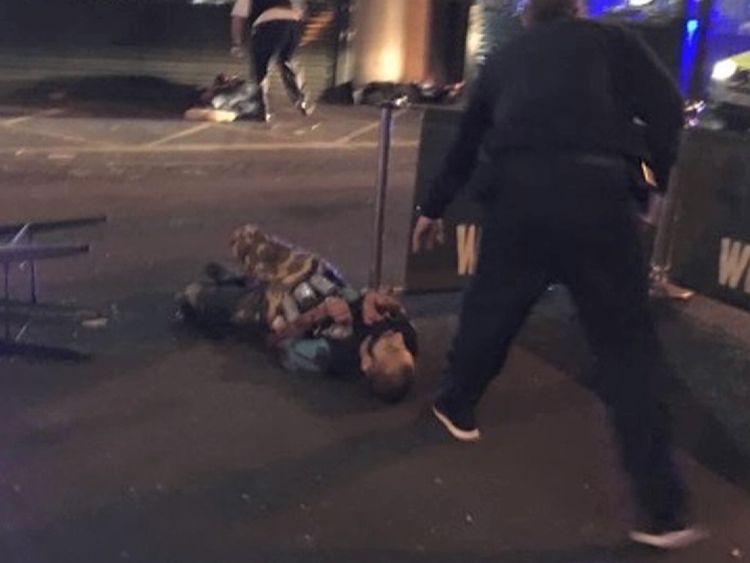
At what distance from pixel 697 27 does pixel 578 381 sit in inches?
153

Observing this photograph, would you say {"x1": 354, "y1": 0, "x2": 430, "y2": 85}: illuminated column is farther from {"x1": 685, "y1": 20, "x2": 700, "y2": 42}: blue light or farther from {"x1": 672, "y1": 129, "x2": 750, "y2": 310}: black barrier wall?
{"x1": 672, "y1": 129, "x2": 750, "y2": 310}: black barrier wall

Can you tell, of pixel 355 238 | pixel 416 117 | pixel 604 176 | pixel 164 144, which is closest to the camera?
pixel 604 176

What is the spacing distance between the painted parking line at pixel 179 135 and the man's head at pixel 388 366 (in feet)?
19.5

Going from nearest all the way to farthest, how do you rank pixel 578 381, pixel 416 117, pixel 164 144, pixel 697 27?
pixel 578 381, pixel 697 27, pixel 164 144, pixel 416 117

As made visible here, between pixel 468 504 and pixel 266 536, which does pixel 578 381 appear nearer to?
pixel 468 504

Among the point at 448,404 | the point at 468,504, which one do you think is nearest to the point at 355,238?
the point at 448,404

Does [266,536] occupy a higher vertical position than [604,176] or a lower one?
lower

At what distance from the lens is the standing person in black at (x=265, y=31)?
39.9 feet

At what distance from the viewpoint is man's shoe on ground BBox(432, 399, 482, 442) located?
16.4ft

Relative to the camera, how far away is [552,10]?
427 centimetres

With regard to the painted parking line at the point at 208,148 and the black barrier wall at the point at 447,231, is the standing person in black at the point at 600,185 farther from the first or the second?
the painted parking line at the point at 208,148

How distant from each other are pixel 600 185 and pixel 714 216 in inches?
102

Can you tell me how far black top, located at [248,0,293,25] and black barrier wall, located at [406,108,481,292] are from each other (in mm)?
6026

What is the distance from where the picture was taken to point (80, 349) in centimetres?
580
